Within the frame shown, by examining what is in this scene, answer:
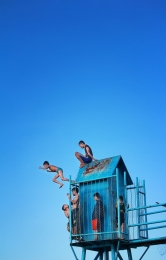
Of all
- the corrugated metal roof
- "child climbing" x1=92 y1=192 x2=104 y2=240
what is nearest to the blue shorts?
the corrugated metal roof

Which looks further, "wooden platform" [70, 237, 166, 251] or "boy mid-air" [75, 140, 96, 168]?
"boy mid-air" [75, 140, 96, 168]

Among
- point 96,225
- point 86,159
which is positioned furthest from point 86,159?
point 96,225

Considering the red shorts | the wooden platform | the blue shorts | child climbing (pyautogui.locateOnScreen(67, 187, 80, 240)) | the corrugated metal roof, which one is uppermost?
the blue shorts

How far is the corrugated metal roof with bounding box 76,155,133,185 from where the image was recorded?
18594 millimetres

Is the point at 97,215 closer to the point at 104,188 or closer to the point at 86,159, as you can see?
the point at 104,188

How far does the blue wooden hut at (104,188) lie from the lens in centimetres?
1797

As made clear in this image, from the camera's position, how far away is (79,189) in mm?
19266

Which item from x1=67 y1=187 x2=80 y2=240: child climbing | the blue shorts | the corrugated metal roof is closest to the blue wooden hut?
the corrugated metal roof

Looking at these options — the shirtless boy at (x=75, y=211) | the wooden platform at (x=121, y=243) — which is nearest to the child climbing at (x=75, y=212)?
the shirtless boy at (x=75, y=211)

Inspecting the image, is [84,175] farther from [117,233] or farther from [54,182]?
[117,233]

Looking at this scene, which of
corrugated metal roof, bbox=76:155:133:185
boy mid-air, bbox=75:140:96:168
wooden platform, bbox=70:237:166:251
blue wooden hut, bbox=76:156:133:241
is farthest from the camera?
boy mid-air, bbox=75:140:96:168

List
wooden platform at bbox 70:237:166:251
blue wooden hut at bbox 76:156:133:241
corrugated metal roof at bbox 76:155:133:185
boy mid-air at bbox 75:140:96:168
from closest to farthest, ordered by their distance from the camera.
Result: 1. wooden platform at bbox 70:237:166:251
2. blue wooden hut at bbox 76:156:133:241
3. corrugated metal roof at bbox 76:155:133:185
4. boy mid-air at bbox 75:140:96:168

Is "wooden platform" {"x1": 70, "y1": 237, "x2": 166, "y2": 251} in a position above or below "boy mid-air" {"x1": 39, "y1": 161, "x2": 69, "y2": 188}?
below

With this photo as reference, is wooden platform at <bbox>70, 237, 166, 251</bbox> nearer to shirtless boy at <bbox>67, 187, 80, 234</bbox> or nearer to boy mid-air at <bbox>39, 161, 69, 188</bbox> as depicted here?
shirtless boy at <bbox>67, 187, 80, 234</bbox>
